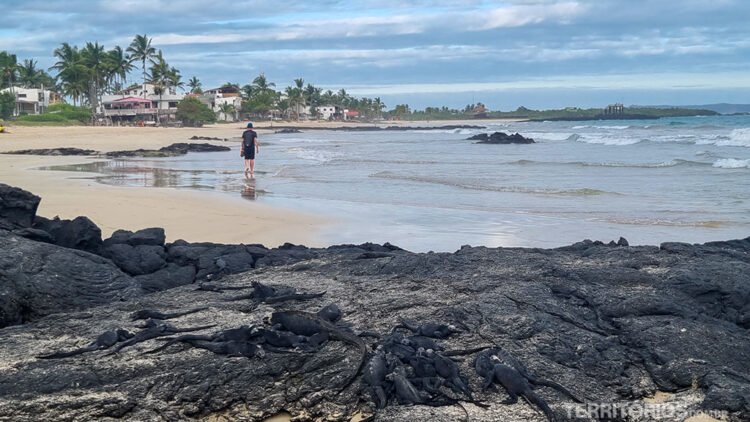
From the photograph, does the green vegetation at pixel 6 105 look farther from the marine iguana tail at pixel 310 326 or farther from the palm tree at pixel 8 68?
the marine iguana tail at pixel 310 326

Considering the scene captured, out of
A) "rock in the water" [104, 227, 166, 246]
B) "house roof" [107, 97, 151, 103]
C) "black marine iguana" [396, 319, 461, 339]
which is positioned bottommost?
"black marine iguana" [396, 319, 461, 339]

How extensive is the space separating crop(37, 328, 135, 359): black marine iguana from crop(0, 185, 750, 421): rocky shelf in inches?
0.7

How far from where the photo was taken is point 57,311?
6.55 metres

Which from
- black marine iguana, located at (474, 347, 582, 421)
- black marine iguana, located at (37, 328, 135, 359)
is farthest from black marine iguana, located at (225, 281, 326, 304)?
black marine iguana, located at (474, 347, 582, 421)

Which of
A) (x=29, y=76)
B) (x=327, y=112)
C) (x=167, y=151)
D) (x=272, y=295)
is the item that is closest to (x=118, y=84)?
(x=29, y=76)

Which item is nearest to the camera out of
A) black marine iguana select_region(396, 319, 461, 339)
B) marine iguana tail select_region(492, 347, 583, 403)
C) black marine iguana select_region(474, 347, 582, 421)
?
black marine iguana select_region(474, 347, 582, 421)

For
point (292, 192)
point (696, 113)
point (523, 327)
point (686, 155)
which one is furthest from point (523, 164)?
point (696, 113)

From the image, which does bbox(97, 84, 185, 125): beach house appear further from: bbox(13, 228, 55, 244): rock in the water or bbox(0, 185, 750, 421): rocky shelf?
bbox(0, 185, 750, 421): rocky shelf

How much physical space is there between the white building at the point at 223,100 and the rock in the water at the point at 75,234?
376 ft

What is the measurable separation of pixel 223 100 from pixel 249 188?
109981 mm

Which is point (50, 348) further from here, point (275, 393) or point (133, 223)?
point (133, 223)

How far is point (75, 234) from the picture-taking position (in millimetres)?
8289

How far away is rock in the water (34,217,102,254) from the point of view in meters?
8.25

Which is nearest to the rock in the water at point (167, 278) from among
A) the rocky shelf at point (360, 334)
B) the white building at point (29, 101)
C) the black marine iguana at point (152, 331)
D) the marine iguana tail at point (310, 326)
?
the rocky shelf at point (360, 334)
